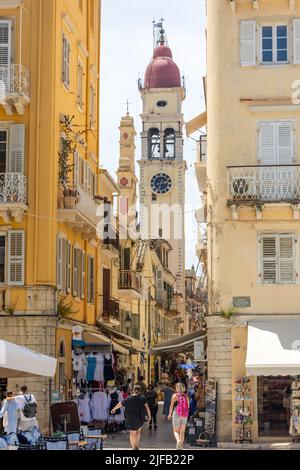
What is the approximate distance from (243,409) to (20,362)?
10.8 metres

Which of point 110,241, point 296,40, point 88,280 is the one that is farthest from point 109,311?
point 296,40

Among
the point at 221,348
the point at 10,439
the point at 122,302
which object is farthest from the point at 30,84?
the point at 122,302

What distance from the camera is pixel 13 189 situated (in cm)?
3155

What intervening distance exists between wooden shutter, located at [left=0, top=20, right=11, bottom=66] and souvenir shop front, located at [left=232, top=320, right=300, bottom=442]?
1108 cm

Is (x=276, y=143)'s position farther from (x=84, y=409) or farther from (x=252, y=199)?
(x=84, y=409)

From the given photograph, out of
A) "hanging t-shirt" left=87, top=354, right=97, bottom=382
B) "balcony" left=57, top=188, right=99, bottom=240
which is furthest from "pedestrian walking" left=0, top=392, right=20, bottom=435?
"hanging t-shirt" left=87, top=354, right=97, bottom=382

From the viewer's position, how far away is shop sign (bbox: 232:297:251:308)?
98.3 feet

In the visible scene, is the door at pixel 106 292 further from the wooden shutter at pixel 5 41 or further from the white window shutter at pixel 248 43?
the white window shutter at pixel 248 43

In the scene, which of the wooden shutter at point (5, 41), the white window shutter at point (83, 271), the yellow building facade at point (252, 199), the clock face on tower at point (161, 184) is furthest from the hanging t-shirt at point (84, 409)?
the clock face on tower at point (161, 184)

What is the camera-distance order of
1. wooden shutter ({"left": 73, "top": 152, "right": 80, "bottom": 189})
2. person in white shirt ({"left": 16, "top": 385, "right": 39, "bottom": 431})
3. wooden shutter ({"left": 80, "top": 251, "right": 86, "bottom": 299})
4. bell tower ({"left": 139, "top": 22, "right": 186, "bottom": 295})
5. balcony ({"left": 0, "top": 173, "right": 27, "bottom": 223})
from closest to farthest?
1. person in white shirt ({"left": 16, "top": 385, "right": 39, "bottom": 431})
2. balcony ({"left": 0, "top": 173, "right": 27, "bottom": 223})
3. wooden shutter ({"left": 73, "top": 152, "right": 80, "bottom": 189})
4. wooden shutter ({"left": 80, "top": 251, "right": 86, "bottom": 299})
5. bell tower ({"left": 139, "top": 22, "right": 186, "bottom": 295})

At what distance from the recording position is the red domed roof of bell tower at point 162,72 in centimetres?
10019

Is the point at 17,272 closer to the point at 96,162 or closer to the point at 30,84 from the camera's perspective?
the point at 30,84

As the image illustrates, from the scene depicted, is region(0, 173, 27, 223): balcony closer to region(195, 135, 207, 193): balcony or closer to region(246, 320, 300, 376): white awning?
region(195, 135, 207, 193): balcony

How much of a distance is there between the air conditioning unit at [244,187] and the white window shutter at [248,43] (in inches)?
137
